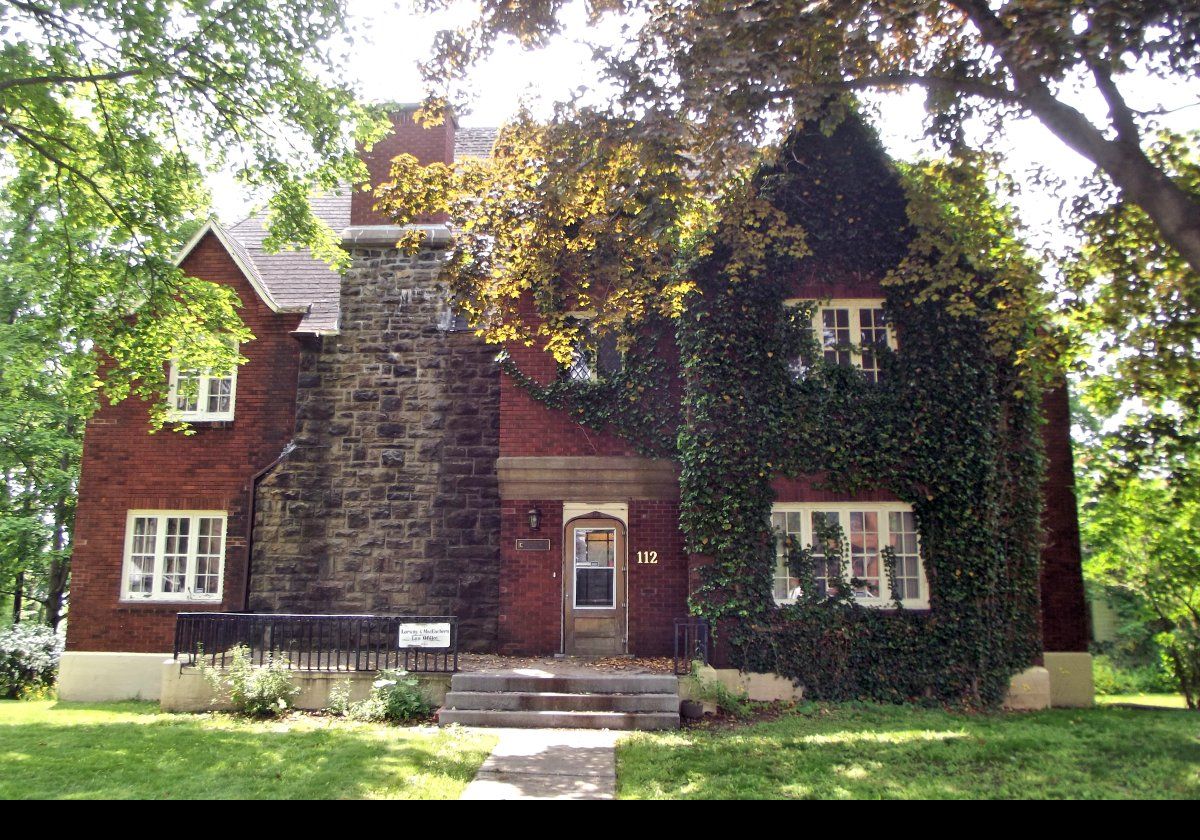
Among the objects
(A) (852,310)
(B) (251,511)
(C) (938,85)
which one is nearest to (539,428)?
(A) (852,310)

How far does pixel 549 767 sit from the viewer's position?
29.3 ft

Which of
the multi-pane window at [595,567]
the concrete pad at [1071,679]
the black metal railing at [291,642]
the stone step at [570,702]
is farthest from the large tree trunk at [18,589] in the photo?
the concrete pad at [1071,679]

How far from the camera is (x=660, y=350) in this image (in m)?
15.3

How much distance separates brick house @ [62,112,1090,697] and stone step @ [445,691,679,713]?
2822 mm

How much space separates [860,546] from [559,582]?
17.0ft

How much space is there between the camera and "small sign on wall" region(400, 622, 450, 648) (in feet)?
41.2

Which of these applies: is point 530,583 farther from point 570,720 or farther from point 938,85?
point 938,85

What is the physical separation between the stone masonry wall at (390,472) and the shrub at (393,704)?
3.31m

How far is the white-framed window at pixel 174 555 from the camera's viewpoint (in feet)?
53.9

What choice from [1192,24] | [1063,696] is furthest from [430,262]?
[1063,696]

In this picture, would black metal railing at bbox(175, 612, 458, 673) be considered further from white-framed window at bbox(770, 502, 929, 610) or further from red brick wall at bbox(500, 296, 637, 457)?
white-framed window at bbox(770, 502, 929, 610)

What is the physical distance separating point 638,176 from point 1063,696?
11.8 m

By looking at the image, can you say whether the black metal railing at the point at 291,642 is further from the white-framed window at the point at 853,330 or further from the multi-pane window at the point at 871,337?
the multi-pane window at the point at 871,337

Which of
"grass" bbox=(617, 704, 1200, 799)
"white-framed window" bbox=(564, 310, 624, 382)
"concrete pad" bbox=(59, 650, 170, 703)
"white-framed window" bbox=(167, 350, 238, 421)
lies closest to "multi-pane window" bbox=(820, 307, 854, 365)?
"white-framed window" bbox=(564, 310, 624, 382)
